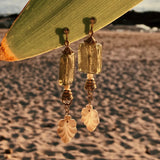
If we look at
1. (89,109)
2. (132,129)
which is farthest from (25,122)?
(89,109)

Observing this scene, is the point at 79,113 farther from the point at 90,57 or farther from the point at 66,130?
the point at 90,57

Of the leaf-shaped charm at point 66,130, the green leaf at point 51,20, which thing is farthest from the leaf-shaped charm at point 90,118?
the green leaf at point 51,20

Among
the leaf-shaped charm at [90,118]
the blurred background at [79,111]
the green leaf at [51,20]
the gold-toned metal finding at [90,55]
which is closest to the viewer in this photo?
the green leaf at [51,20]

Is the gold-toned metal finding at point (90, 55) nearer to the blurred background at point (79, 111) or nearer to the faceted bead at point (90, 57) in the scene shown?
the faceted bead at point (90, 57)

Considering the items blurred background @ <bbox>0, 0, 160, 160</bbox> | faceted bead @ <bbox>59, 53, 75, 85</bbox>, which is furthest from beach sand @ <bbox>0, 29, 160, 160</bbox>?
faceted bead @ <bbox>59, 53, 75, 85</bbox>

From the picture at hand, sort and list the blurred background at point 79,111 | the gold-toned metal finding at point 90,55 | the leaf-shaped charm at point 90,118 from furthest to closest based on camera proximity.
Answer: the blurred background at point 79,111 → the leaf-shaped charm at point 90,118 → the gold-toned metal finding at point 90,55

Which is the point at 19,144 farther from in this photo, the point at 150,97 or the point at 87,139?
the point at 150,97

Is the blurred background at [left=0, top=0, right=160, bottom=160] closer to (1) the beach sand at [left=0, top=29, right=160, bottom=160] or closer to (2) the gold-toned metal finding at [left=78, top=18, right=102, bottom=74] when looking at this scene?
(1) the beach sand at [left=0, top=29, right=160, bottom=160]

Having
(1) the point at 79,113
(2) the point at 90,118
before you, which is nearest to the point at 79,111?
(1) the point at 79,113
